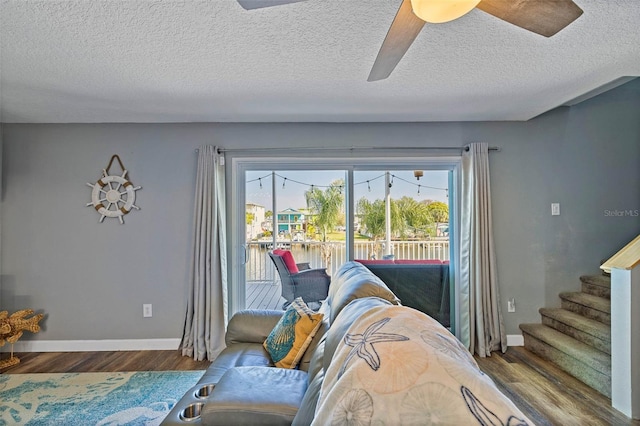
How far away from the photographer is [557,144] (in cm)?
358

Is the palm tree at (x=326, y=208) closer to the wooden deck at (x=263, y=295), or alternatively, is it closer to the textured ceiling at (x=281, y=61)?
the wooden deck at (x=263, y=295)

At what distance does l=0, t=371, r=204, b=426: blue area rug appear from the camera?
7.64 ft

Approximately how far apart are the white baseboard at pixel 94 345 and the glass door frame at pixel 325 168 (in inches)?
29.8

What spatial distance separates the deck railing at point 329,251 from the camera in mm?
3682

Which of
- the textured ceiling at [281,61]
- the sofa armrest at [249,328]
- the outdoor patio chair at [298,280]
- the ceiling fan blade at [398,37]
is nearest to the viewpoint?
the ceiling fan blade at [398,37]

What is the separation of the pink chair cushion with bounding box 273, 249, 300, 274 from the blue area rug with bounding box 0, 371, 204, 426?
126 centimetres

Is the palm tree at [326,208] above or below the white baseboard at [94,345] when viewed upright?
above

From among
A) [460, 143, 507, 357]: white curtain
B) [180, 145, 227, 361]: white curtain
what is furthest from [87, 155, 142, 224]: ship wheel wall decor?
[460, 143, 507, 357]: white curtain

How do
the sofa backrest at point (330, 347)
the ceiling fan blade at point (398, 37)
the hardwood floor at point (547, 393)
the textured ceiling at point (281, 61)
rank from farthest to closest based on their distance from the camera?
the hardwood floor at point (547, 393), the textured ceiling at point (281, 61), the ceiling fan blade at point (398, 37), the sofa backrest at point (330, 347)

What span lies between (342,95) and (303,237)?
1526mm

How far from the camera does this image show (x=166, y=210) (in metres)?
3.59

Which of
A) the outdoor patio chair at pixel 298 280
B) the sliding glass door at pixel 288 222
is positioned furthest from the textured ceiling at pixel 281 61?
the outdoor patio chair at pixel 298 280

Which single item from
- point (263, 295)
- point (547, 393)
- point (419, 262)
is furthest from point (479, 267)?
point (263, 295)

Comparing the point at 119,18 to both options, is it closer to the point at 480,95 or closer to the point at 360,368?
the point at 360,368
